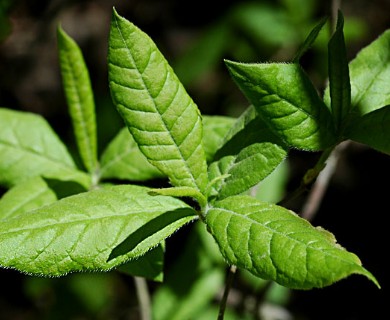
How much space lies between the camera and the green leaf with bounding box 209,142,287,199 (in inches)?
58.4

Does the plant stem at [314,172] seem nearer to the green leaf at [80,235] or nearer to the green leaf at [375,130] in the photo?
the green leaf at [375,130]

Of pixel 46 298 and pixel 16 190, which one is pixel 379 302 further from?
pixel 16 190

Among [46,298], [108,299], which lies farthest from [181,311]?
[46,298]

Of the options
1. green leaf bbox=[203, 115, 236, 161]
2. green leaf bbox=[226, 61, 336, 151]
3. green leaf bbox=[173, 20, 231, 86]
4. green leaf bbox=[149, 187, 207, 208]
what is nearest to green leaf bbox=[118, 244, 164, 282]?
green leaf bbox=[149, 187, 207, 208]

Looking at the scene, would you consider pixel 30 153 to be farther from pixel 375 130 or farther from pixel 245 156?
pixel 375 130

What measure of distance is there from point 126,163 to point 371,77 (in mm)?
842

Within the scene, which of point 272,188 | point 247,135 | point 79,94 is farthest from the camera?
point 272,188

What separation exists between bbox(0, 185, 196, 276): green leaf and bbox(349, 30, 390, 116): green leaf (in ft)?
1.97

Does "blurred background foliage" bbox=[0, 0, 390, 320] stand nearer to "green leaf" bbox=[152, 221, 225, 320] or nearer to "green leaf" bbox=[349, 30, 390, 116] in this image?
"green leaf" bbox=[152, 221, 225, 320]

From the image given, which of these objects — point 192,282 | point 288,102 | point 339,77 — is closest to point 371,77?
point 339,77

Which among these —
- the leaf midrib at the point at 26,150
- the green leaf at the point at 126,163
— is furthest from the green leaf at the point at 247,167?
the leaf midrib at the point at 26,150

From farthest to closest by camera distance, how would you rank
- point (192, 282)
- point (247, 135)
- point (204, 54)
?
point (204, 54), point (192, 282), point (247, 135)

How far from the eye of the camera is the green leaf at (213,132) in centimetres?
189

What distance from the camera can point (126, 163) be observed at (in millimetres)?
2016
